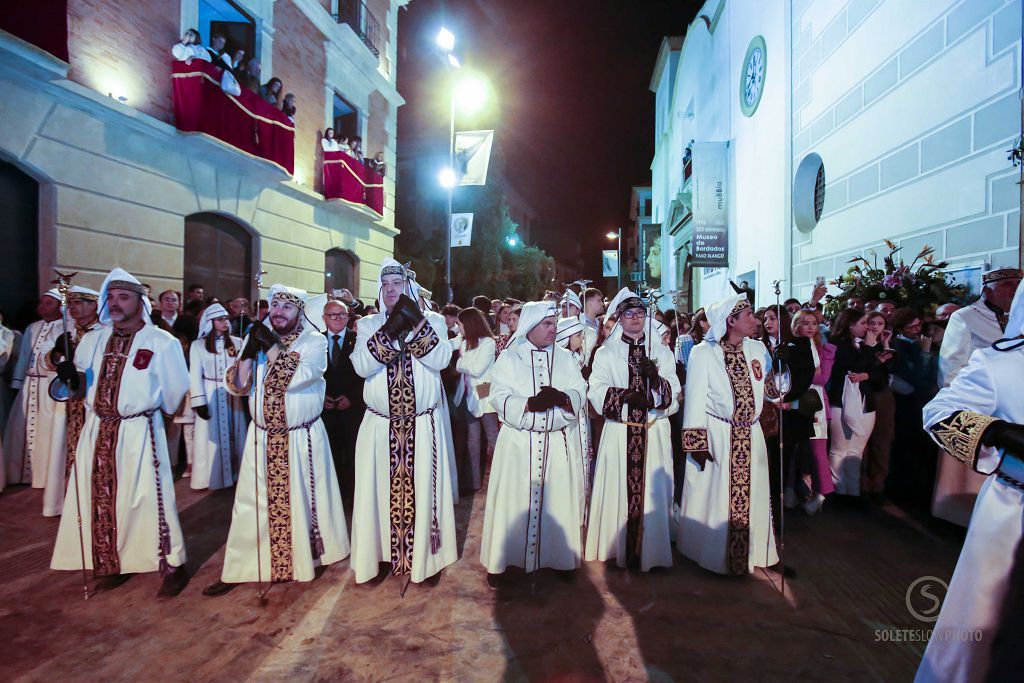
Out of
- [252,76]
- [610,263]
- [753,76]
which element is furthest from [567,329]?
[610,263]

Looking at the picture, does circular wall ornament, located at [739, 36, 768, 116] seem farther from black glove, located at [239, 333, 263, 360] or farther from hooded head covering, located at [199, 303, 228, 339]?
black glove, located at [239, 333, 263, 360]

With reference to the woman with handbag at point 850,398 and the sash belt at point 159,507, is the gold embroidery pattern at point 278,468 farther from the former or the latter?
the woman with handbag at point 850,398

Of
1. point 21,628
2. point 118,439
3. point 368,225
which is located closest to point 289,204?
point 368,225

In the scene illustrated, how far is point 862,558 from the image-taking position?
425cm

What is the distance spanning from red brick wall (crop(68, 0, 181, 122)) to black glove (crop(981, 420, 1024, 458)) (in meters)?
10.3

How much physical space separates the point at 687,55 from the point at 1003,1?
1880 centimetres

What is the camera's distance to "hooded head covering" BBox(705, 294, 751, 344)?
408cm

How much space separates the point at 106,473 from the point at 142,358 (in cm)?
84

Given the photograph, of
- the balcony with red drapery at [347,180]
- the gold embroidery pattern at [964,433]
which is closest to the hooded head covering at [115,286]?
the gold embroidery pattern at [964,433]

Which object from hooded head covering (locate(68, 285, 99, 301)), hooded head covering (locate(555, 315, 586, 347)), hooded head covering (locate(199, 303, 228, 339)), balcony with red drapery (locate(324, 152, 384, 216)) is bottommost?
hooded head covering (locate(555, 315, 586, 347))

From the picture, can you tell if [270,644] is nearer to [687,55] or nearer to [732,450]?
[732,450]

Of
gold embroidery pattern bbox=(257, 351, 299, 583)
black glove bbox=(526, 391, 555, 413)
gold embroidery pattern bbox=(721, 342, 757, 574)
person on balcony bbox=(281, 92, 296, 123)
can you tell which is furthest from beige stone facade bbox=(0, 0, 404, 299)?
gold embroidery pattern bbox=(721, 342, 757, 574)

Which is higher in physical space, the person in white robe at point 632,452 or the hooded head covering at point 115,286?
the hooded head covering at point 115,286

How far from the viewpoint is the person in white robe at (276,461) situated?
3.77m
